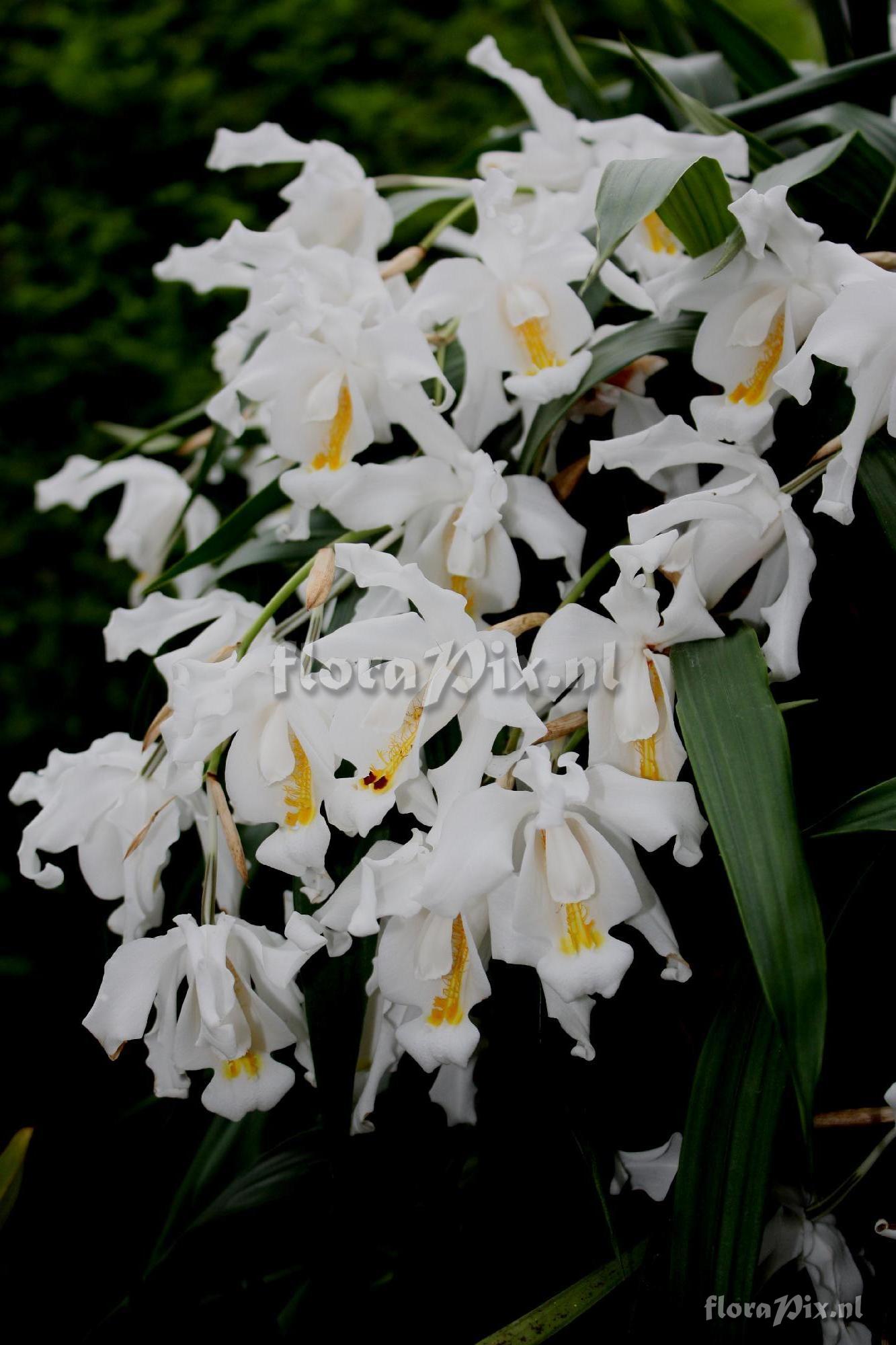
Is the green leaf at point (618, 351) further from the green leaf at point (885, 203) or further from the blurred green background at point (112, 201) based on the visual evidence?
the blurred green background at point (112, 201)

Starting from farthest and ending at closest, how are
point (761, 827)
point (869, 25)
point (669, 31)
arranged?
point (669, 31)
point (869, 25)
point (761, 827)

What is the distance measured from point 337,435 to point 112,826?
0.94 feet

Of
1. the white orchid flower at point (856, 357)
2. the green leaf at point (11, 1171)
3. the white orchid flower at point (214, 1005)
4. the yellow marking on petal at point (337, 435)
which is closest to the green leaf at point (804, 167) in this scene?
the white orchid flower at point (856, 357)

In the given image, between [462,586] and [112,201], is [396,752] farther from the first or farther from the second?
[112,201]

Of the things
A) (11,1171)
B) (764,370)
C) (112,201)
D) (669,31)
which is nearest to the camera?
(764,370)

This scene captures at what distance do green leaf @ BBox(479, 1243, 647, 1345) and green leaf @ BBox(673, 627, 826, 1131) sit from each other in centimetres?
27

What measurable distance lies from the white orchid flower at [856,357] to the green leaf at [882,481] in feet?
0.10

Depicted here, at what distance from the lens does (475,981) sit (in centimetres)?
51

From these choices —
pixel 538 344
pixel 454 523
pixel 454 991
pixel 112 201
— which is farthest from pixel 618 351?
pixel 112 201

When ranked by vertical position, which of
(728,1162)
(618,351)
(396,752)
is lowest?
(728,1162)

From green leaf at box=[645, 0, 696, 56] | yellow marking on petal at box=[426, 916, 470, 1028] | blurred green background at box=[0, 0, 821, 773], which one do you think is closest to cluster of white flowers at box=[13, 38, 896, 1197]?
yellow marking on petal at box=[426, 916, 470, 1028]

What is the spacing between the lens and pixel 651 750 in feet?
1.69

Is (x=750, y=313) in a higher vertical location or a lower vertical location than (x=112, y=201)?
higher

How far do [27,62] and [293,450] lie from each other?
1.17 m
